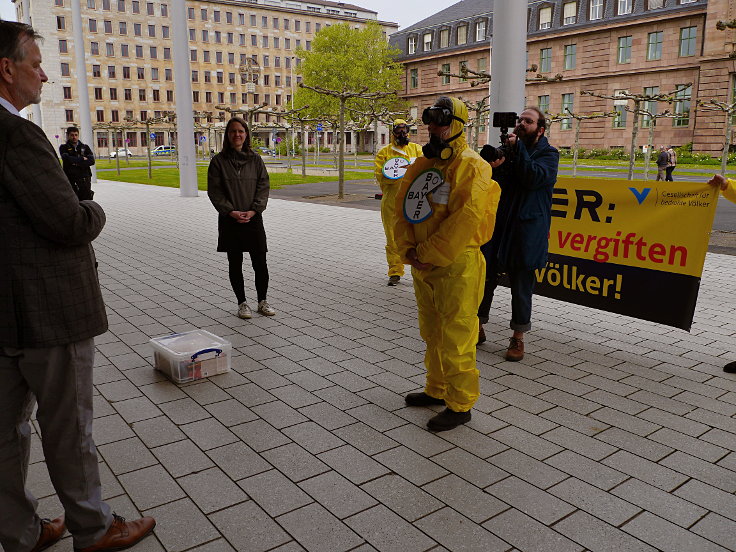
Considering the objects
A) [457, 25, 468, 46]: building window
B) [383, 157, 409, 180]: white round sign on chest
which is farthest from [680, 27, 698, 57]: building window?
[383, 157, 409, 180]: white round sign on chest

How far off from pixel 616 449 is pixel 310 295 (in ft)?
15.6

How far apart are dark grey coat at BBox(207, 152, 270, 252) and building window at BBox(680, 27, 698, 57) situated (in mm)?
49201

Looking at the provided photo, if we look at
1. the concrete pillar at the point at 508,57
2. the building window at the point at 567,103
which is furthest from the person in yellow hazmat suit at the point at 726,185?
the building window at the point at 567,103

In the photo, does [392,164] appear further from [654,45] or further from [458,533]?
[654,45]

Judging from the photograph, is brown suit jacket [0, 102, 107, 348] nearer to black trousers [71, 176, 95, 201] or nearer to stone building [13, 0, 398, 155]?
black trousers [71, 176, 95, 201]

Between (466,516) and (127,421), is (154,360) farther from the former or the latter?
(466,516)

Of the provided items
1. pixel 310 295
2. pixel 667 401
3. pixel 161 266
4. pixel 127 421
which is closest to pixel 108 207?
pixel 161 266

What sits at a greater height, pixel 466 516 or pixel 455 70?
pixel 455 70

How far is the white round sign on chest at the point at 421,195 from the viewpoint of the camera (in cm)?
410

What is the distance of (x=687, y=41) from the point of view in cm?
4666

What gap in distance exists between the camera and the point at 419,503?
11.0 ft

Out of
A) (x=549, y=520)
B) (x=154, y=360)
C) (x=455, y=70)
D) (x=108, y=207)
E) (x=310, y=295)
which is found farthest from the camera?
(x=455, y=70)

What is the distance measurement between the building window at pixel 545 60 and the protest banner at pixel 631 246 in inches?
2088

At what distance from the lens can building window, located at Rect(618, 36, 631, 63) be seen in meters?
50.1
